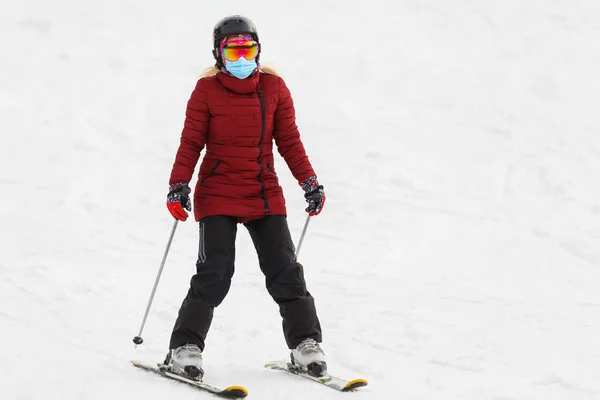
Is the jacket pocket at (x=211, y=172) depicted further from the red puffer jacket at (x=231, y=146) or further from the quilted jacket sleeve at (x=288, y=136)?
the quilted jacket sleeve at (x=288, y=136)

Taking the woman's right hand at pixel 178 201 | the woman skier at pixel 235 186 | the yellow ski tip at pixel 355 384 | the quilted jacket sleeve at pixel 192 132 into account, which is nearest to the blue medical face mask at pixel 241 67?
the woman skier at pixel 235 186

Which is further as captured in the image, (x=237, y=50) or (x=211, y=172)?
(x=211, y=172)

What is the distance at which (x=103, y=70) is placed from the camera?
40.2 ft

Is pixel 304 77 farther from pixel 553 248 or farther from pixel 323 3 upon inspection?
pixel 553 248

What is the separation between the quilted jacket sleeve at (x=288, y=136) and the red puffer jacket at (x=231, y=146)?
0.19ft

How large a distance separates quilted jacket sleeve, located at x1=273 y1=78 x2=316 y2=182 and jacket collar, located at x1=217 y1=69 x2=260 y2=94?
0.79 feet

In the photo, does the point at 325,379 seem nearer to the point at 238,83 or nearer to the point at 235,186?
the point at 235,186

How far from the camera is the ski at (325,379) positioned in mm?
4473

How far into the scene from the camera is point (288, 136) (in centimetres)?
500

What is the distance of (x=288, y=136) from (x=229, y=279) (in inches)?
39.2

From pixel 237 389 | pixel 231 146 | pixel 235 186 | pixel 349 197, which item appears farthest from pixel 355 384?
pixel 349 197

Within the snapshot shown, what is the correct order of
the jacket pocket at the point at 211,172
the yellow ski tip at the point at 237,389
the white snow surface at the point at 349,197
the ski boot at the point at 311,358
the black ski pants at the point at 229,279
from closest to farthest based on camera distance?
the yellow ski tip at the point at 237,389
the black ski pants at the point at 229,279
the ski boot at the point at 311,358
the jacket pocket at the point at 211,172
the white snow surface at the point at 349,197

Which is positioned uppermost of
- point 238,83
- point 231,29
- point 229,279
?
point 231,29

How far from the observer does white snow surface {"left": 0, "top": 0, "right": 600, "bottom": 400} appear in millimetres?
5582
